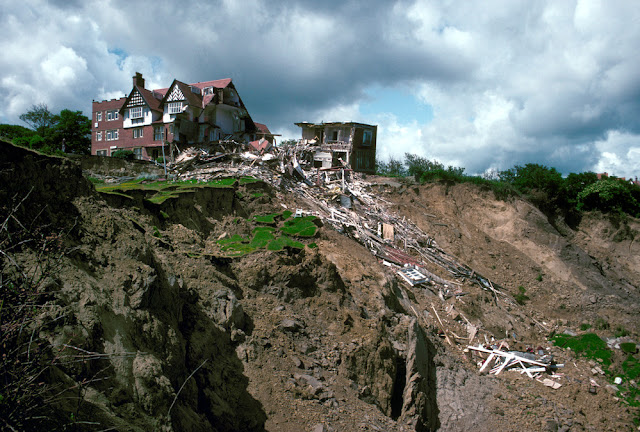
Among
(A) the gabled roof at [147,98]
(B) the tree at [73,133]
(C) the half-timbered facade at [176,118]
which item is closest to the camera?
(C) the half-timbered facade at [176,118]

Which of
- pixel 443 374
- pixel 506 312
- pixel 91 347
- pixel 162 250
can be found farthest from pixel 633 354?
pixel 91 347

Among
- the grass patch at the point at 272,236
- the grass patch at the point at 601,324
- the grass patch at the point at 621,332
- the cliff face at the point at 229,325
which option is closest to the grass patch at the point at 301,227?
the grass patch at the point at 272,236

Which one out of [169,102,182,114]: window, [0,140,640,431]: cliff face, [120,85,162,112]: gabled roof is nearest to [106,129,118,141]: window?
[120,85,162,112]: gabled roof

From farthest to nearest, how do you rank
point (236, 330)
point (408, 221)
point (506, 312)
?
1. point (408, 221)
2. point (506, 312)
3. point (236, 330)

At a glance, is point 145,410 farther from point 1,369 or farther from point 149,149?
point 149,149

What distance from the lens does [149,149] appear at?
35406 mm

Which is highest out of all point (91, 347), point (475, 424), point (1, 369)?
point (1, 369)

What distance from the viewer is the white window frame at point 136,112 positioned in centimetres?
3556

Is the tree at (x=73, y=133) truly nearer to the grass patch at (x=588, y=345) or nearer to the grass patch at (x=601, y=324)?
the grass patch at (x=588, y=345)

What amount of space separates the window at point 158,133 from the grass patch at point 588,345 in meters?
32.4

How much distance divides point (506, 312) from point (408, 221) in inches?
337

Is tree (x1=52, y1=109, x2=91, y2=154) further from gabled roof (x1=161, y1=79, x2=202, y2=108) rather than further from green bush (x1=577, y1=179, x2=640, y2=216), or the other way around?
green bush (x1=577, y1=179, x2=640, y2=216)

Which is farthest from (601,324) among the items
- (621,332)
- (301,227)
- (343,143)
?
(343,143)

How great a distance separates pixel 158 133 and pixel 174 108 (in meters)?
2.76
